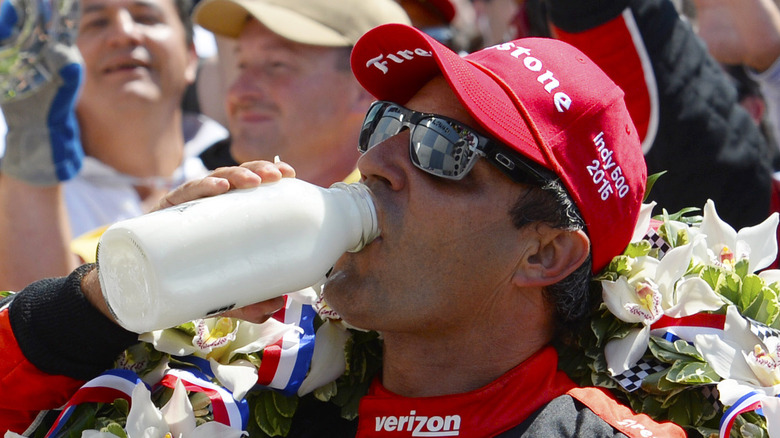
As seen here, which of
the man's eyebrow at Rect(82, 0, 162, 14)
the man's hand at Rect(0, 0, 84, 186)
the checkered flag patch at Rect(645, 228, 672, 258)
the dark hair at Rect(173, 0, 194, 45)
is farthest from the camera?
the dark hair at Rect(173, 0, 194, 45)

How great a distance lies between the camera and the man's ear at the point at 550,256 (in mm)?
2346

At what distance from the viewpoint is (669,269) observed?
2.44m

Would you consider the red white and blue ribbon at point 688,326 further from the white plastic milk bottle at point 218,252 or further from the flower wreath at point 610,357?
the white plastic milk bottle at point 218,252

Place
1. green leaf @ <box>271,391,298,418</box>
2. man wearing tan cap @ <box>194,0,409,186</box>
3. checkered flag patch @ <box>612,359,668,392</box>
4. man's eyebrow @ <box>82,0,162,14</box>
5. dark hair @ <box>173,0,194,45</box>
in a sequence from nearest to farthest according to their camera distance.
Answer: checkered flag patch @ <box>612,359,668,392</box> → green leaf @ <box>271,391,298,418</box> → man wearing tan cap @ <box>194,0,409,186</box> → man's eyebrow @ <box>82,0,162,14</box> → dark hair @ <box>173,0,194,45</box>

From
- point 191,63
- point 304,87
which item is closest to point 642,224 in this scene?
point 304,87

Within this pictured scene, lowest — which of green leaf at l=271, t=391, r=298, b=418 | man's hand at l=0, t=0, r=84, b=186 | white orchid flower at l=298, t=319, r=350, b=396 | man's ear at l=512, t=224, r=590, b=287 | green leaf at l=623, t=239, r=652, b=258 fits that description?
man's hand at l=0, t=0, r=84, b=186

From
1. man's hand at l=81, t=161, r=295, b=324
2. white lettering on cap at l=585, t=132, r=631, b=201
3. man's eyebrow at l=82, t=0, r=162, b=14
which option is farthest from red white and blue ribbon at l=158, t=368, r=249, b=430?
man's eyebrow at l=82, t=0, r=162, b=14

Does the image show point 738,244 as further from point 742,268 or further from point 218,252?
point 218,252

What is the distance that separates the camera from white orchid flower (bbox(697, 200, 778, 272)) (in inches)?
99.5

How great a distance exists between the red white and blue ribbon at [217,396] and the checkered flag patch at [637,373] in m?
0.80

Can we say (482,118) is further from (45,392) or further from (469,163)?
(45,392)

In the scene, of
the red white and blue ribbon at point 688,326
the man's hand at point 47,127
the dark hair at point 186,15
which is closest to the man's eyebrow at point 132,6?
the dark hair at point 186,15

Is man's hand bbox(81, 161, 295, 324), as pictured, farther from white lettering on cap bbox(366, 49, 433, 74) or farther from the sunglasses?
white lettering on cap bbox(366, 49, 433, 74)

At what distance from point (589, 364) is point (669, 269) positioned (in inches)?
10.8
